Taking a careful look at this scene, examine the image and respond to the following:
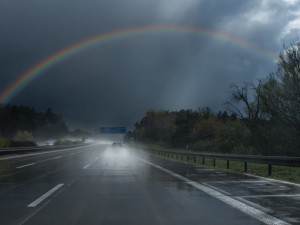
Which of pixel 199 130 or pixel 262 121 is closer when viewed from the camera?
pixel 262 121

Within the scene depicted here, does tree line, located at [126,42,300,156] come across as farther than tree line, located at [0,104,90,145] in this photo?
No

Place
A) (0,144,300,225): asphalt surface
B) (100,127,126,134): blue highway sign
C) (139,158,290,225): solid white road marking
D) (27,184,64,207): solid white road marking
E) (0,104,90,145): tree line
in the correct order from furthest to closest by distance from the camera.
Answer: (0,104,90,145): tree line
(100,127,126,134): blue highway sign
(27,184,64,207): solid white road marking
(0,144,300,225): asphalt surface
(139,158,290,225): solid white road marking

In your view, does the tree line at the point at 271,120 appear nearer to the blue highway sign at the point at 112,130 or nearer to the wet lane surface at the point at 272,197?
the wet lane surface at the point at 272,197

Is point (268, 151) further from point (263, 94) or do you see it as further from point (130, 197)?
point (130, 197)

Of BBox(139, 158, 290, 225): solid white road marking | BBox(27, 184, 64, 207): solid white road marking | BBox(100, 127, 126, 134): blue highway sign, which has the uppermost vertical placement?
BBox(100, 127, 126, 134): blue highway sign

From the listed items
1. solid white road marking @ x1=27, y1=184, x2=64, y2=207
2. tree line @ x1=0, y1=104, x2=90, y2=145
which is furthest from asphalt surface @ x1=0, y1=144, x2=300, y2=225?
tree line @ x1=0, y1=104, x2=90, y2=145

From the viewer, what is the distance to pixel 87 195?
8.74 m

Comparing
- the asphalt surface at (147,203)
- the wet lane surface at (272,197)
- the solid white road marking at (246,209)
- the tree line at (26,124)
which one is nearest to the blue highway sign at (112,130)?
the tree line at (26,124)

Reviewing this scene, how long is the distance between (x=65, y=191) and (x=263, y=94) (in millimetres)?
25591

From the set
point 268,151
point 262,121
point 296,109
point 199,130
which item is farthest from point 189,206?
point 199,130

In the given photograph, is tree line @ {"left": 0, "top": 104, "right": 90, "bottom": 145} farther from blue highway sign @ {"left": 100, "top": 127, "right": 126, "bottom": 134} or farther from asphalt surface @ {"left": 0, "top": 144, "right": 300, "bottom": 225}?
asphalt surface @ {"left": 0, "top": 144, "right": 300, "bottom": 225}

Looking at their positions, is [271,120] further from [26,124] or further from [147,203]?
[26,124]

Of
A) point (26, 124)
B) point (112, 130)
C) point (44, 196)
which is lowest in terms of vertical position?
point (44, 196)

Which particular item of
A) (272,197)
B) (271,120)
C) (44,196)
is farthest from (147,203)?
(271,120)
